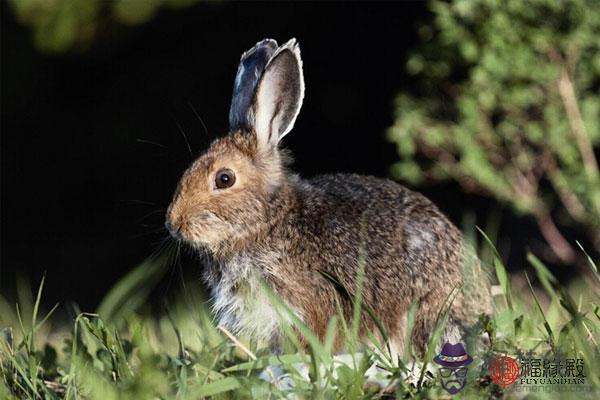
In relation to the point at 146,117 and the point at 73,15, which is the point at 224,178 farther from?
the point at 146,117

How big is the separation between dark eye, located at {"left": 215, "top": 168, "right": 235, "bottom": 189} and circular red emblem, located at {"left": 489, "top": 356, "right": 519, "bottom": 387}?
5.14 ft

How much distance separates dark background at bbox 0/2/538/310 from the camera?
26.4ft

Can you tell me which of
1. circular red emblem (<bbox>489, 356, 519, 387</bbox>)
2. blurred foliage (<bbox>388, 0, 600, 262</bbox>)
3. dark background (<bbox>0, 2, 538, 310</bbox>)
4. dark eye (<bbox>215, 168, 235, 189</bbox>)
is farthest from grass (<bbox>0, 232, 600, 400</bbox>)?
dark background (<bbox>0, 2, 538, 310</bbox>)

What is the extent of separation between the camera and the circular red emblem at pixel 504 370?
289cm

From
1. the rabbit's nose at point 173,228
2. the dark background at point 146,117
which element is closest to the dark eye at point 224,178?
the rabbit's nose at point 173,228

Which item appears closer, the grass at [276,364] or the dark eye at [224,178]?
the grass at [276,364]

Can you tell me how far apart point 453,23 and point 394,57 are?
229 cm

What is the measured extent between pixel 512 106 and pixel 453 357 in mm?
3273

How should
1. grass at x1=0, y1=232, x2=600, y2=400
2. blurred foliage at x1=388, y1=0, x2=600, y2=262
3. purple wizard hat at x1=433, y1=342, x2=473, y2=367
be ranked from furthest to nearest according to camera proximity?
blurred foliage at x1=388, y1=0, x2=600, y2=262 → purple wizard hat at x1=433, y1=342, x2=473, y2=367 → grass at x1=0, y1=232, x2=600, y2=400

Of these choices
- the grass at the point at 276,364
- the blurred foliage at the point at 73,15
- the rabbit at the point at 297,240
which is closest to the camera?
the grass at the point at 276,364

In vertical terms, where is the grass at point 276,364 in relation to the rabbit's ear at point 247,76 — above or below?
below

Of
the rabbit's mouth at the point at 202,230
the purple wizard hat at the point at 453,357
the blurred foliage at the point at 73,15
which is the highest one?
the blurred foliage at the point at 73,15

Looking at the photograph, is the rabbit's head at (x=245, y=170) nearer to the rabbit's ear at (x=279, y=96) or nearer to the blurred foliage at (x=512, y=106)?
the rabbit's ear at (x=279, y=96)

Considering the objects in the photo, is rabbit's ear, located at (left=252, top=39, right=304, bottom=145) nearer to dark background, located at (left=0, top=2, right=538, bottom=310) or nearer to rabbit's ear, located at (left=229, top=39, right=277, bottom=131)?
rabbit's ear, located at (left=229, top=39, right=277, bottom=131)
